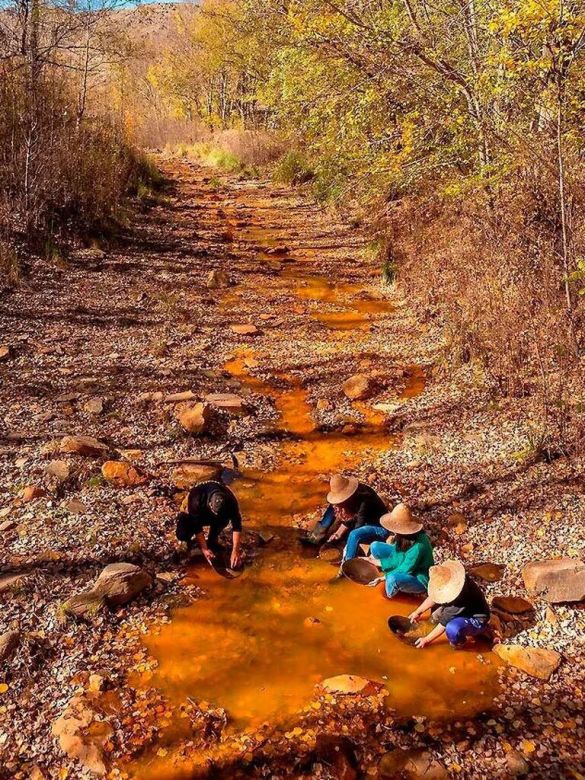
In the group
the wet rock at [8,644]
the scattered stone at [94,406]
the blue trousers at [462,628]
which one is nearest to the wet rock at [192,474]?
the scattered stone at [94,406]

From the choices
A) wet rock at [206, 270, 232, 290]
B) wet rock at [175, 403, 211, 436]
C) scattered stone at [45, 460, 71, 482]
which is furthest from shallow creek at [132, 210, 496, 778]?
wet rock at [206, 270, 232, 290]

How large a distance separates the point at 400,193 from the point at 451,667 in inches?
470

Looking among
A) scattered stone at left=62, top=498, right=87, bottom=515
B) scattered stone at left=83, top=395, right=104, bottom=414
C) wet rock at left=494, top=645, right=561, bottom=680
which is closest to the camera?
wet rock at left=494, top=645, right=561, bottom=680

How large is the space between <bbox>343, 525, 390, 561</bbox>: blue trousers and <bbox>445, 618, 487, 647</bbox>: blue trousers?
1136 millimetres

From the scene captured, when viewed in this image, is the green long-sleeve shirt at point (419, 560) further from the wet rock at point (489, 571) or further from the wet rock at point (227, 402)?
the wet rock at point (227, 402)

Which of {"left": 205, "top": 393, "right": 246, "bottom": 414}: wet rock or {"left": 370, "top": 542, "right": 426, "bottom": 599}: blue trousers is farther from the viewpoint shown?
{"left": 205, "top": 393, "right": 246, "bottom": 414}: wet rock

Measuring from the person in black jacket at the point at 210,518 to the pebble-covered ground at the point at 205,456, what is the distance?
0.28m

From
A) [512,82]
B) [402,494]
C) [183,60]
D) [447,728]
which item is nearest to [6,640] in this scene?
[447,728]

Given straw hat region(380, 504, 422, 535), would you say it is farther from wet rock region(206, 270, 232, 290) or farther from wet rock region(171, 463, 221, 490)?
wet rock region(206, 270, 232, 290)

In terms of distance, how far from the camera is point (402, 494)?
6.07m

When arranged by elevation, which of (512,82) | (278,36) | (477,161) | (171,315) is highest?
(278,36)

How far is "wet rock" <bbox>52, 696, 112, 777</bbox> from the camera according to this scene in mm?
3377

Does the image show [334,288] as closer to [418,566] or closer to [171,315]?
[171,315]

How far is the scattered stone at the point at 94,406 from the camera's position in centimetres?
737
